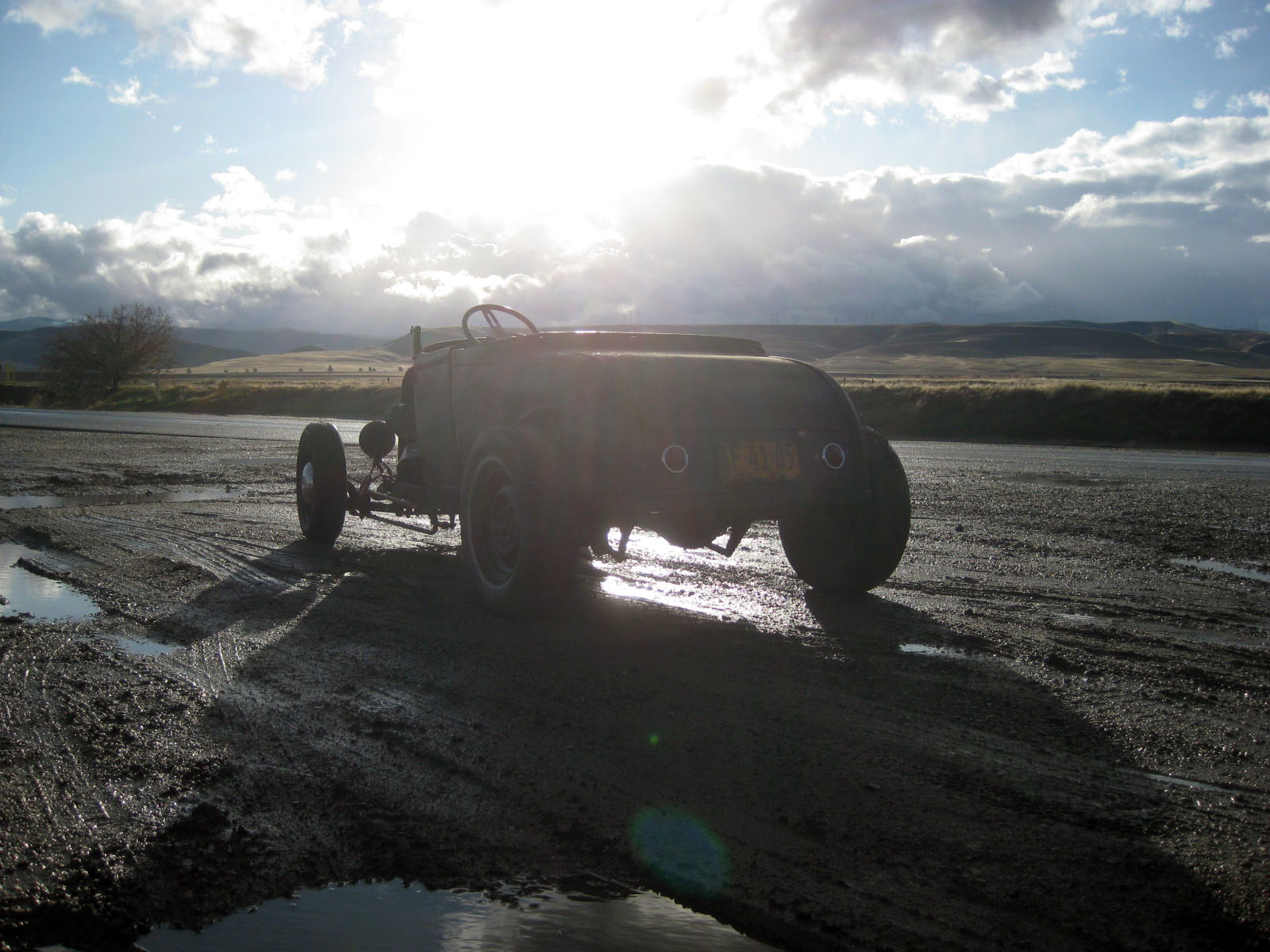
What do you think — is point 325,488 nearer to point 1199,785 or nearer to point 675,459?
point 675,459

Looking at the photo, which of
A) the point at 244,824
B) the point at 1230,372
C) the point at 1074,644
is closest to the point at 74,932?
the point at 244,824

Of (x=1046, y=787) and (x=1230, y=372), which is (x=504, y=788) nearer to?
(x=1046, y=787)

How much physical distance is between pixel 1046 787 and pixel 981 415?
97.2ft

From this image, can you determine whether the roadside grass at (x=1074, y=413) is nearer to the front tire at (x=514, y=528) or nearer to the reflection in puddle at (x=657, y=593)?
the reflection in puddle at (x=657, y=593)

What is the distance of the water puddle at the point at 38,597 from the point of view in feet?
17.4

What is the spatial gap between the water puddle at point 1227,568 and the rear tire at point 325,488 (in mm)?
6365

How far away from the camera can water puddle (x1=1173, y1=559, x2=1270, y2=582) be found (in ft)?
21.7

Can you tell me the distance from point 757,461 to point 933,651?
125 cm

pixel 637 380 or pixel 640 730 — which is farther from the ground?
pixel 637 380

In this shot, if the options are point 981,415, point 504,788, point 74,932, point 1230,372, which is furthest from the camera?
point 1230,372

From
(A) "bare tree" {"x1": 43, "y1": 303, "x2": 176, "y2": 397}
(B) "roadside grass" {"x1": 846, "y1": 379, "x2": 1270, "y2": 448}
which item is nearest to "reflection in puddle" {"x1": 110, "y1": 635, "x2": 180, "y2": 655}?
(B) "roadside grass" {"x1": 846, "y1": 379, "x2": 1270, "y2": 448}

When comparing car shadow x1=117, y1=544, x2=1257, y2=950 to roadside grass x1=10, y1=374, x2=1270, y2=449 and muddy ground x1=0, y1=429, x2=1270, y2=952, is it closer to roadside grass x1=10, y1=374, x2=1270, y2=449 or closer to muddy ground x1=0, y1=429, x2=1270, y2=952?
muddy ground x1=0, y1=429, x2=1270, y2=952

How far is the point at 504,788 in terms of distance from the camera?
2973 mm

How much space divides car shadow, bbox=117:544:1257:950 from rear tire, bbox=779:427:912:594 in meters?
0.94
